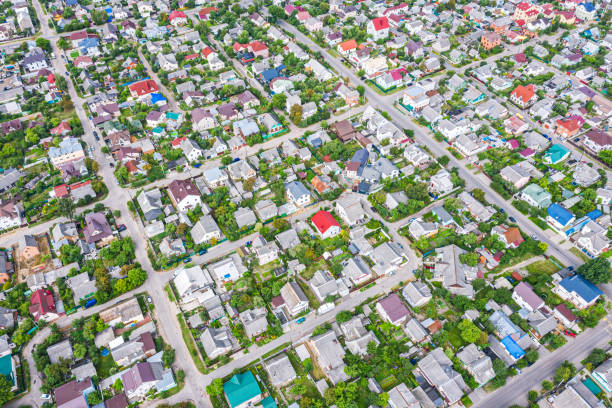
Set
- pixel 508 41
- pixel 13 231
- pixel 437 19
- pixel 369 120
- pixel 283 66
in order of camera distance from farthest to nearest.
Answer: pixel 437 19, pixel 508 41, pixel 283 66, pixel 369 120, pixel 13 231

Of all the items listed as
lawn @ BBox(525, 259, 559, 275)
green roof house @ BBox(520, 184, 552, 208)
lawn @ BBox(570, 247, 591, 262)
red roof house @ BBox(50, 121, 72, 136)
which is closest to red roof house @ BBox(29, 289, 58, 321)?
red roof house @ BBox(50, 121, 72, 136)

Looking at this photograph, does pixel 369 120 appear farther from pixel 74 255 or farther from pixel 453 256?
pixel 74 255

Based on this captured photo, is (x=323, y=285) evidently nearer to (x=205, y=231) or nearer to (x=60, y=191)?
(x=205, y=231)

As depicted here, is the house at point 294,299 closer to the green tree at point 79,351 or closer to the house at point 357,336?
the house at point 357,336

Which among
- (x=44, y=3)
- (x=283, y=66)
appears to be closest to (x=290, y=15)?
(x=283, y=66)

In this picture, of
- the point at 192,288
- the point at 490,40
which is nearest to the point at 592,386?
the point at 192,288

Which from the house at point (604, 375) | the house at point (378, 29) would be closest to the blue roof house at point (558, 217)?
the house at point (604, 375)
